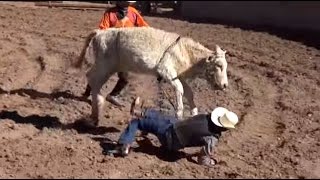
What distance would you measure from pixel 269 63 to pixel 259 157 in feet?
18.6

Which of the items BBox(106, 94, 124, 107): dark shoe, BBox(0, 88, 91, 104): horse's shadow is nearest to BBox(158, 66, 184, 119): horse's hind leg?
BBox(106, 94, 124, 107): dark shoe

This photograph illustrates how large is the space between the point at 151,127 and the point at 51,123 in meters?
1.91

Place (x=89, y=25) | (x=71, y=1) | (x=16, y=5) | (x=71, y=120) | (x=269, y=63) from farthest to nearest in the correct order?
(x=71, y=1) → (x=16, y=5) → (x=89, y=25) → (x=269, y=63) → (x=71, y=120)

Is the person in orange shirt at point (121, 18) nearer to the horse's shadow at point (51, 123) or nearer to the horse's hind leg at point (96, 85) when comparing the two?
the horse's hind leg at point (96, 85)

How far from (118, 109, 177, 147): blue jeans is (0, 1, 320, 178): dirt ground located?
24cm

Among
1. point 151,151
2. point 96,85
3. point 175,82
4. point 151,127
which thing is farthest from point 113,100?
point 151,127

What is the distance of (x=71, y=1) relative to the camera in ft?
77.1

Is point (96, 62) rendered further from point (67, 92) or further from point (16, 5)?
point (16, 5)

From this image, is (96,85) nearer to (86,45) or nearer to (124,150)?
(86,45)

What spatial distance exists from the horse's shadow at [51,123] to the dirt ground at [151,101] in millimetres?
→ 14

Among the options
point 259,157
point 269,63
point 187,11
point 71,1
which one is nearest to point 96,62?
point 259,157

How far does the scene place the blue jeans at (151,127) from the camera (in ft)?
27.7

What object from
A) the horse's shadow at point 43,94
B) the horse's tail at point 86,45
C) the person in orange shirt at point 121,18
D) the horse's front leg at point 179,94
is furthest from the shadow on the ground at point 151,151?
the horse's shadow at point 43,94

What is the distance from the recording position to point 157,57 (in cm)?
919
